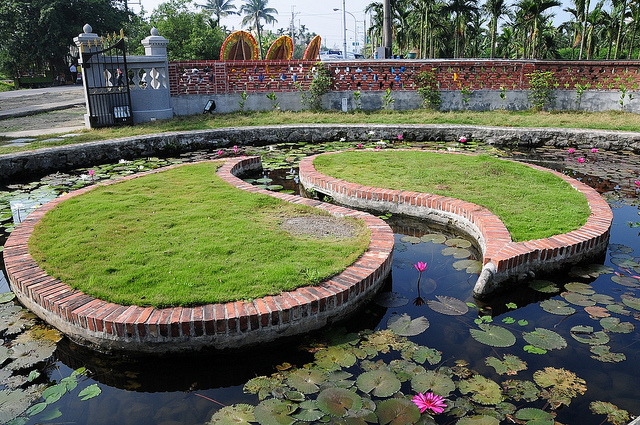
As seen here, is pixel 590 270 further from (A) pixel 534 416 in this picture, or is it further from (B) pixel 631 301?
(A) pixel 534 416

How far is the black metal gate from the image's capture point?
378 inches

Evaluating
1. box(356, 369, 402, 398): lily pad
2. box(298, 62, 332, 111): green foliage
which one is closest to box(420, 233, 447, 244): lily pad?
box(356, 369, 402, 398): lily pad

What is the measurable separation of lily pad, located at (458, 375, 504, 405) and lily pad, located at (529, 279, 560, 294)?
4.03ft

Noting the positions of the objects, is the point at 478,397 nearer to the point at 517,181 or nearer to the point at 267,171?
the point at 517,181

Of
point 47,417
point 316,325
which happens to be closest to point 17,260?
point 47,417

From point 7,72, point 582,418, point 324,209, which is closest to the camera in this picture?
point 582,418

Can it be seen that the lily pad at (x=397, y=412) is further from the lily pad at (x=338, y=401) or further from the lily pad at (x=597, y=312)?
the lily pad at (x=597, y=312)

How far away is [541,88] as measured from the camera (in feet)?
36.9

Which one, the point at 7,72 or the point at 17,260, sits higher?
the point at 7,72

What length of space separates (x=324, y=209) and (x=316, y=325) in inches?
68.7

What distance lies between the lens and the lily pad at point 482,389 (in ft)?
7.63

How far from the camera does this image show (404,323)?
9.86 feet

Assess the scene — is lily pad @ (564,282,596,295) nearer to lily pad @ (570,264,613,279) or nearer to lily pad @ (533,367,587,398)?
lily pad @ (570,264,613,279)

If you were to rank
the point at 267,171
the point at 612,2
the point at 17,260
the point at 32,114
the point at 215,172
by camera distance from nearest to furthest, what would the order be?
the point at 17,260, the point at 215,172, the point at 267,171, the point at 32,114, the point at 612,2
